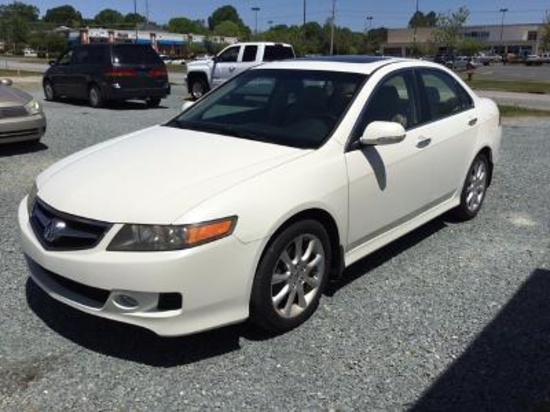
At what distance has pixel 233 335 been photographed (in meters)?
3.59

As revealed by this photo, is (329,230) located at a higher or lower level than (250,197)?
lower

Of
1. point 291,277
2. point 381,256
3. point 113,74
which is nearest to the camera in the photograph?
point 291,277

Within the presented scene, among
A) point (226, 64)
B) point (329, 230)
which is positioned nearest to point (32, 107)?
point (329, 230)

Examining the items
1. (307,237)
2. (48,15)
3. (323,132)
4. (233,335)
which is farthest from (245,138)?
(48,15)

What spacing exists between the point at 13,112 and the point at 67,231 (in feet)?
20.7

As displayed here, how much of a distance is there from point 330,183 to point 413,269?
55.0 inches

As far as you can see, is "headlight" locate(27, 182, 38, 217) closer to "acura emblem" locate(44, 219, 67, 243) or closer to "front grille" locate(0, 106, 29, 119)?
"acura emblem" locate(44, 219, 67, 243)

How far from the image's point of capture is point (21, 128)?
8.73 m

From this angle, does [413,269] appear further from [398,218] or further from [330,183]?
[330,183]

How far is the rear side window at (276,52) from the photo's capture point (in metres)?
18.2

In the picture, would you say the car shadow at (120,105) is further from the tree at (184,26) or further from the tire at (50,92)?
the tree at (184,26)

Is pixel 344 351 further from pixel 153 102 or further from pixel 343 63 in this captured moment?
pixel 153 102

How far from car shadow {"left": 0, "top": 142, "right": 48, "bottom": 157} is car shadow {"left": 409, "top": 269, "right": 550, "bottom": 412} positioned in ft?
24.9

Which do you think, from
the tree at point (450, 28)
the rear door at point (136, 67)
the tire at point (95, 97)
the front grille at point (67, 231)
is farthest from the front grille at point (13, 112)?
the tree at point (450, 28)
